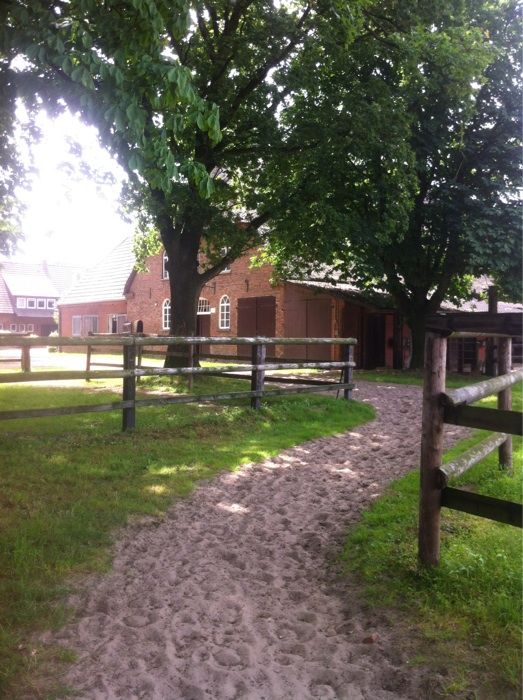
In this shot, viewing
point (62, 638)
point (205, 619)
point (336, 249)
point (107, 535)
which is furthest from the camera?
point (336, 249)

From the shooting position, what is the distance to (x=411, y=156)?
15.0 metres

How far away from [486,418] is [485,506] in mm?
523

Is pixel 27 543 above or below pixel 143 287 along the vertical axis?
below

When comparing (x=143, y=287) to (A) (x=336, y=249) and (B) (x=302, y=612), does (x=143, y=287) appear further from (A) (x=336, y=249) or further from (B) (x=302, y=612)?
(B) (x=302, y=612)

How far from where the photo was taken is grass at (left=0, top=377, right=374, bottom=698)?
141 inches

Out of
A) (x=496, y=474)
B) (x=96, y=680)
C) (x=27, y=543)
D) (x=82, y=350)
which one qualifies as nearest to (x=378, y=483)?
(x=496, y=474)

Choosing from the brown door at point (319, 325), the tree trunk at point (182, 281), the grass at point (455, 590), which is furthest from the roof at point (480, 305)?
the grass at point (455, 590)

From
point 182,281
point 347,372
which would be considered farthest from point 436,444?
point 182,281

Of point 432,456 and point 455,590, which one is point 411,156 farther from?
point 455,590

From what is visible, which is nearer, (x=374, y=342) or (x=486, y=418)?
(x=486, y=418)

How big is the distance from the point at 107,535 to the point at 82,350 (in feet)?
109

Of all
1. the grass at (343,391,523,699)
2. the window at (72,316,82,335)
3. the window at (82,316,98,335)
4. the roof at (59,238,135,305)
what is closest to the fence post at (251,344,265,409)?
the grass at (343,391,523,699)

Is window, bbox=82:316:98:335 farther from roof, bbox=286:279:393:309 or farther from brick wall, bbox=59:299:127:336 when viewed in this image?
roof, bbox=286:279:393:309

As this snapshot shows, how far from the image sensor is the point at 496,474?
19.7 ft
